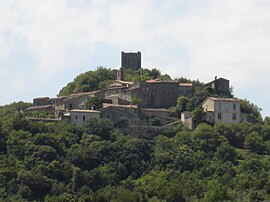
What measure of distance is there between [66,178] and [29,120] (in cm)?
1017

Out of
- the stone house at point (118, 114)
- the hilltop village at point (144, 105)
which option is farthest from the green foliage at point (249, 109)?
the stone house at point (118, 114)

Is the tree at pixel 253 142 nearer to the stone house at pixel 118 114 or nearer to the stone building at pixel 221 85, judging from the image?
the stone house at pixel 118 114

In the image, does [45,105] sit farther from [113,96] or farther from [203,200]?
[203,200]

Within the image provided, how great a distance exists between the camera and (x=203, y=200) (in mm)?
73375

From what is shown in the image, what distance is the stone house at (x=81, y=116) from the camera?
87.7m

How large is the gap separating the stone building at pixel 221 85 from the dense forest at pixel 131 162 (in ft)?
17.1

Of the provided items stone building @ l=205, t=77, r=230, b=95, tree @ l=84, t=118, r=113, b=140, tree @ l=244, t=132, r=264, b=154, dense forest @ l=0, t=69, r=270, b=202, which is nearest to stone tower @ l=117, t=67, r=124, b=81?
stone building @ l=205, t=77, r=230, b=95

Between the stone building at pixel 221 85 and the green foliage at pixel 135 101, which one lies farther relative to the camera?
the stone building at pixel 221 85

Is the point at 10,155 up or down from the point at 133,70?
down

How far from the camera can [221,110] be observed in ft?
298

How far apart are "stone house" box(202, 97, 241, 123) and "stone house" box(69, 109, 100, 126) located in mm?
9112

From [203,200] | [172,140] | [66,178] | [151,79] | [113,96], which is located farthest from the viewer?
[151,79]

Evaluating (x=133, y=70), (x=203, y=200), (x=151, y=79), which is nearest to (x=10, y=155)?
(x=203, y=200)

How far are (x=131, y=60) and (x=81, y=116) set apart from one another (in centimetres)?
2435
